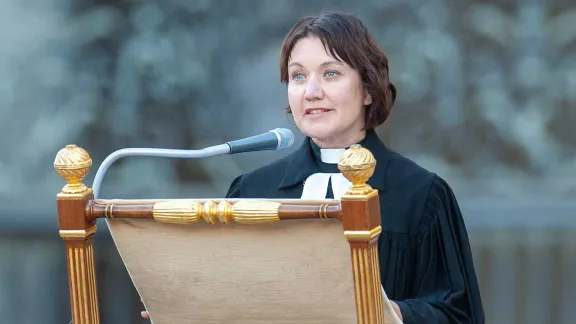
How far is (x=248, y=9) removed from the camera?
3842mm

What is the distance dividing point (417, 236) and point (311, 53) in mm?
409

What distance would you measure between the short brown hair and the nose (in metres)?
0.06

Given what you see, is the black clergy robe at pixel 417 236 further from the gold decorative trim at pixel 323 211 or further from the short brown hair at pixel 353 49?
the gold decorative trim at pixel 323 211

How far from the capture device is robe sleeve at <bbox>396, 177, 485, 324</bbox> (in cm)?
194

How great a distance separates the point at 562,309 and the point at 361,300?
7.30 feet

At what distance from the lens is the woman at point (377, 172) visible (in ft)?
6.54

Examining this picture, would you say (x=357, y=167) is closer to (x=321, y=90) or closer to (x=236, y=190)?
(x=321, y=90)

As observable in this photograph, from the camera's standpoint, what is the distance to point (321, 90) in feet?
6.54

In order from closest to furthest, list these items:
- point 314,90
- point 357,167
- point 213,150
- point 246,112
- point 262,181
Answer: point 357,167 < point 213,150 < point 314,90 < point 262,181 < point 246,112

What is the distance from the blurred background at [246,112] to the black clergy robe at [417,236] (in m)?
1.47

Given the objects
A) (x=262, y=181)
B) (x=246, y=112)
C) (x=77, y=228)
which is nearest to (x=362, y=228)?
(x=77, y=228)

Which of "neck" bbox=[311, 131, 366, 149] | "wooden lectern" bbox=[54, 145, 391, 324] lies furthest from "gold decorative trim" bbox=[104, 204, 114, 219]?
"neck" bbox=[311, 131, 366, 149]

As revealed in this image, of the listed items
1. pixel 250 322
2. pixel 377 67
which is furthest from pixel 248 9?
pixel 250 322

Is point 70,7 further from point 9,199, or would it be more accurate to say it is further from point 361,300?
point 361,300
